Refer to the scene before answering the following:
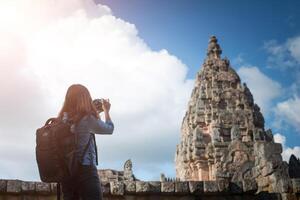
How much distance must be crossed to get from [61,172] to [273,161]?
544cm

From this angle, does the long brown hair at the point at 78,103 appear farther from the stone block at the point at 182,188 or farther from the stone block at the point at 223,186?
the stone block at the point at 223,186

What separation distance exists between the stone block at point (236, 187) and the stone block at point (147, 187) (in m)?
1.44

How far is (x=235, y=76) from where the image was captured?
41.5 metres

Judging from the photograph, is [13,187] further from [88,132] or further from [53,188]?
[88,132]

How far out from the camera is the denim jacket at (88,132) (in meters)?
4.21

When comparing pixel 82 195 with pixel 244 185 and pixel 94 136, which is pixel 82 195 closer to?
pixel 94 136

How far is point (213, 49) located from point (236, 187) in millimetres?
37253

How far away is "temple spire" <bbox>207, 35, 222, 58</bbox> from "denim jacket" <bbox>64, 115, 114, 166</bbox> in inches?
1587

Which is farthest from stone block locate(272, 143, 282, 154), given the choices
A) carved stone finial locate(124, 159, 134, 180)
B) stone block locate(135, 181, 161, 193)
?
carved stone finial locate(124, 159, 134, 180)

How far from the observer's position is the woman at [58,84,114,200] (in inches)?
163

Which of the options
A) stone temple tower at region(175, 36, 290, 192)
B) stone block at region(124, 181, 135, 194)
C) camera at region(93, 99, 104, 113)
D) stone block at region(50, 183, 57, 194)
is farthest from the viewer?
stone temple tower at region(175, 36, 290, 192)

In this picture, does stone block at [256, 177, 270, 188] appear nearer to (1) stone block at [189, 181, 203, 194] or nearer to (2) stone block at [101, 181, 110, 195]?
(1) stone block at [189, 181, 203, 194]

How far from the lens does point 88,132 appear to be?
436cm

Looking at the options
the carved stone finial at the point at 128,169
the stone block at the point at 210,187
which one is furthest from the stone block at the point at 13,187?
the carved stone finial at the point at 128,169
